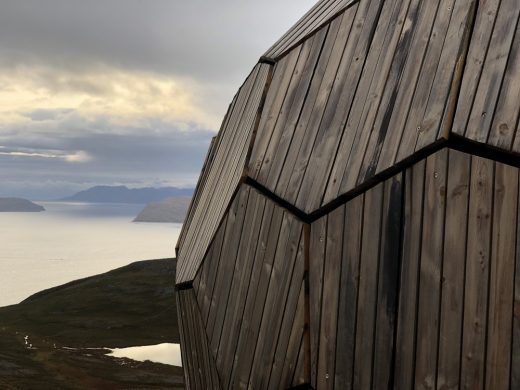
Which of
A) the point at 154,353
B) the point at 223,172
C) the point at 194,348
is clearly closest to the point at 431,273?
the point at 223,172

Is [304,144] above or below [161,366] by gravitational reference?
above

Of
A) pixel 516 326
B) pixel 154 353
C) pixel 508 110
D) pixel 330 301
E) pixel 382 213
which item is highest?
pixel 508 110

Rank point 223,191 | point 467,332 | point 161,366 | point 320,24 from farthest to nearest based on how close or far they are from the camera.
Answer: point 161,366
point 223,191
point 320,24
point 467,332

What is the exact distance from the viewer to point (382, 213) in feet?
16.0

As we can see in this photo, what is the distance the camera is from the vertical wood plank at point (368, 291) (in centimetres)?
487

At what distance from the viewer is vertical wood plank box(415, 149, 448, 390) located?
4512 millimetres

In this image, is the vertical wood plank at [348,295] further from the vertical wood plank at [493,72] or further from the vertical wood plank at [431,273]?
the vertical wood plank at [493,72]

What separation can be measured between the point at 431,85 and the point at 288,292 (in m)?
2.37

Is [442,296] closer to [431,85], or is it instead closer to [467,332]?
[467,332]

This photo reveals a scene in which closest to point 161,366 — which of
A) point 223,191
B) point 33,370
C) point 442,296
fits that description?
point 33,370

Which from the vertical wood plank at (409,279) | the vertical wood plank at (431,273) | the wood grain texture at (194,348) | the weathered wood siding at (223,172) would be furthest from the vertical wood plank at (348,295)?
the wood grain texture at (194,348)

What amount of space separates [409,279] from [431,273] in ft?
0.65

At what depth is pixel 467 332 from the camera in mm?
4371

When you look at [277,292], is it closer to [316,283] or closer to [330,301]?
[316,283]
